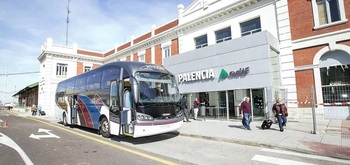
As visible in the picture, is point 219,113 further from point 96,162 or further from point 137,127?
point 96,162

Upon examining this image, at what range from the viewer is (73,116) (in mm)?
12875

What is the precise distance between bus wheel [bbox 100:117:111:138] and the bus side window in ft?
3.20

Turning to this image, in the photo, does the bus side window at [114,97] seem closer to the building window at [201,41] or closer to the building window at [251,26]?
the building window at [251,26]

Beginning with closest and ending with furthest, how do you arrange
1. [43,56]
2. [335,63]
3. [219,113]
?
1. [335,63]
2. [219,113]
3. [43,56]

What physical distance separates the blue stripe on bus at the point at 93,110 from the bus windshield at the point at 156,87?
342 centimetres

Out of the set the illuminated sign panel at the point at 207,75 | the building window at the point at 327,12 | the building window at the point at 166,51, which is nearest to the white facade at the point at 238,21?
the building window at the point at 327,12

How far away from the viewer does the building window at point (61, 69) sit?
30.9 metres

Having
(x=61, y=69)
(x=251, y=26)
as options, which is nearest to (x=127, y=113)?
(x=251, y=26)

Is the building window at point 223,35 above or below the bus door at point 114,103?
above

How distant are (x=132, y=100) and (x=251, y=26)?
485 inches

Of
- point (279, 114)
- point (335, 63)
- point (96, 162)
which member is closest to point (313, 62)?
point (335, 63)

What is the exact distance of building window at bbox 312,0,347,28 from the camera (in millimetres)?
12336

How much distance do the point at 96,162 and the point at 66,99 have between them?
1035cm

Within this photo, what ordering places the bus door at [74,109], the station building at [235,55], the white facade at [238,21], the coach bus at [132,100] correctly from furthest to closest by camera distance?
1. the white facade at [238,21]
2. the station building at [235,55]
3. the bus door at [74,109]
4. the coach bus at [132,100]
